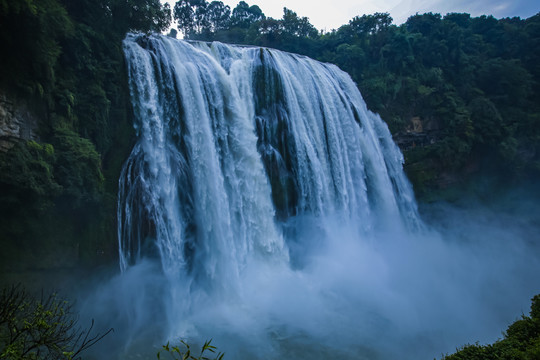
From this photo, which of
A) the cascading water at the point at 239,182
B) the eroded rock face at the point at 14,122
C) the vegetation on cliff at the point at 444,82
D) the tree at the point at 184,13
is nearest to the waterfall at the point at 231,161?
the cascading water at the point at 239,182

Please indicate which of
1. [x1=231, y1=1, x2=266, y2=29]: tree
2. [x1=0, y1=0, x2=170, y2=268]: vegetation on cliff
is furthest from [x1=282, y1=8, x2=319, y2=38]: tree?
[x1=0, y1=0, x2=170, y2=268]: vegetation on cliff

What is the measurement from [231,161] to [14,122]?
605 cm

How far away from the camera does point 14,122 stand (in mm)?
7793

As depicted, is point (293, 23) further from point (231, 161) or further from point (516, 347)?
point (516, 347)

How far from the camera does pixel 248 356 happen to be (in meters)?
7.69

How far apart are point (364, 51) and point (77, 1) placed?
2023cm

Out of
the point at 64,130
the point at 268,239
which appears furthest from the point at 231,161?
the point at 64,130

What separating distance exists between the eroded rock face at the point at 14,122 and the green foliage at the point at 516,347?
391 inches

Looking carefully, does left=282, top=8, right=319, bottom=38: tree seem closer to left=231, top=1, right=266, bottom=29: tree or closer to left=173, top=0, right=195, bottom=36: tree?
left=231, top=1, right=266, bottom=29: tree

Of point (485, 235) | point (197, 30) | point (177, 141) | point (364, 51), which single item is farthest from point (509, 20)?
point (177, 141)

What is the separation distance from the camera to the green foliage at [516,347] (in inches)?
180

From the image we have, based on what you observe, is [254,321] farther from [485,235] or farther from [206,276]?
[485,235]

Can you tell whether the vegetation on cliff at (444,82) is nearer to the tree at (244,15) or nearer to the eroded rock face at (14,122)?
the tree at (244,15)

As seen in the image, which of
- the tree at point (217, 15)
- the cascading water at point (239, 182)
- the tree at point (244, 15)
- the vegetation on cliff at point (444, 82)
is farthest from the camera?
the tree at point (217, 15)
